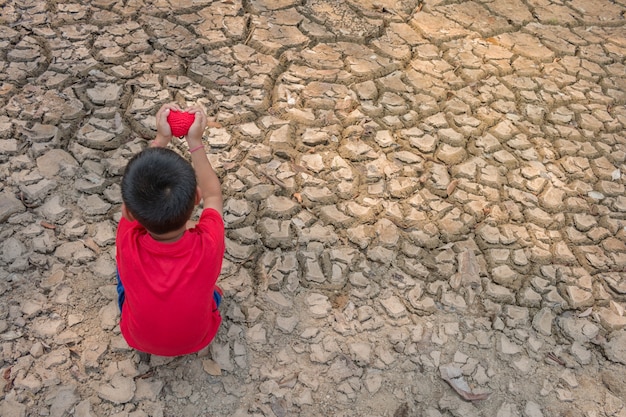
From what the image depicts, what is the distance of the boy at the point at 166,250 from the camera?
5.59 ft

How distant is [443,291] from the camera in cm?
241

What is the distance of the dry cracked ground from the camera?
2129 millimetres

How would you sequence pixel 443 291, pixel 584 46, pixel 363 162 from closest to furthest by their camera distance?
pixel 443 291 → pixel 363 162 → pixel 584 46

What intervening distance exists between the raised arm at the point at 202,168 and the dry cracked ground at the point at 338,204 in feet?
1.33

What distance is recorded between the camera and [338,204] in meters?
2.64

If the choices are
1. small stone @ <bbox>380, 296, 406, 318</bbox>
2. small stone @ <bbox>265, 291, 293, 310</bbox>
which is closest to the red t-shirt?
small stone @ <bbox>265, 291, 293, 310</bbox>

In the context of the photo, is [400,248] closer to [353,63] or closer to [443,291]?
[443,291]

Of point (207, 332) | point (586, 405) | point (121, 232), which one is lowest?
point (586, 405)

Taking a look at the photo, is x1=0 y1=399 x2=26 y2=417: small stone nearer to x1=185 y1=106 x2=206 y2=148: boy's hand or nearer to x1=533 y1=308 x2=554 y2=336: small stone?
x1=185 y1=106 x2=206 y2=148: boy's hand

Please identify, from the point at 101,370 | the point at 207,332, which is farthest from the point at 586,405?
the point at 101,370

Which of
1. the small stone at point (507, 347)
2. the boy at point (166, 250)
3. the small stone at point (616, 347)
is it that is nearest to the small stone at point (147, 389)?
the boy at point (166, 250)

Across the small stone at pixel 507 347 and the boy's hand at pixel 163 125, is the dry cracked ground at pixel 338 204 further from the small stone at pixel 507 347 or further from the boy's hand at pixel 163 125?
the boy's hand at pixel 163 125

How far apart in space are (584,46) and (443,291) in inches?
77.0

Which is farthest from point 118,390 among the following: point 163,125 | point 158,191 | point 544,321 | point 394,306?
point 544,321
